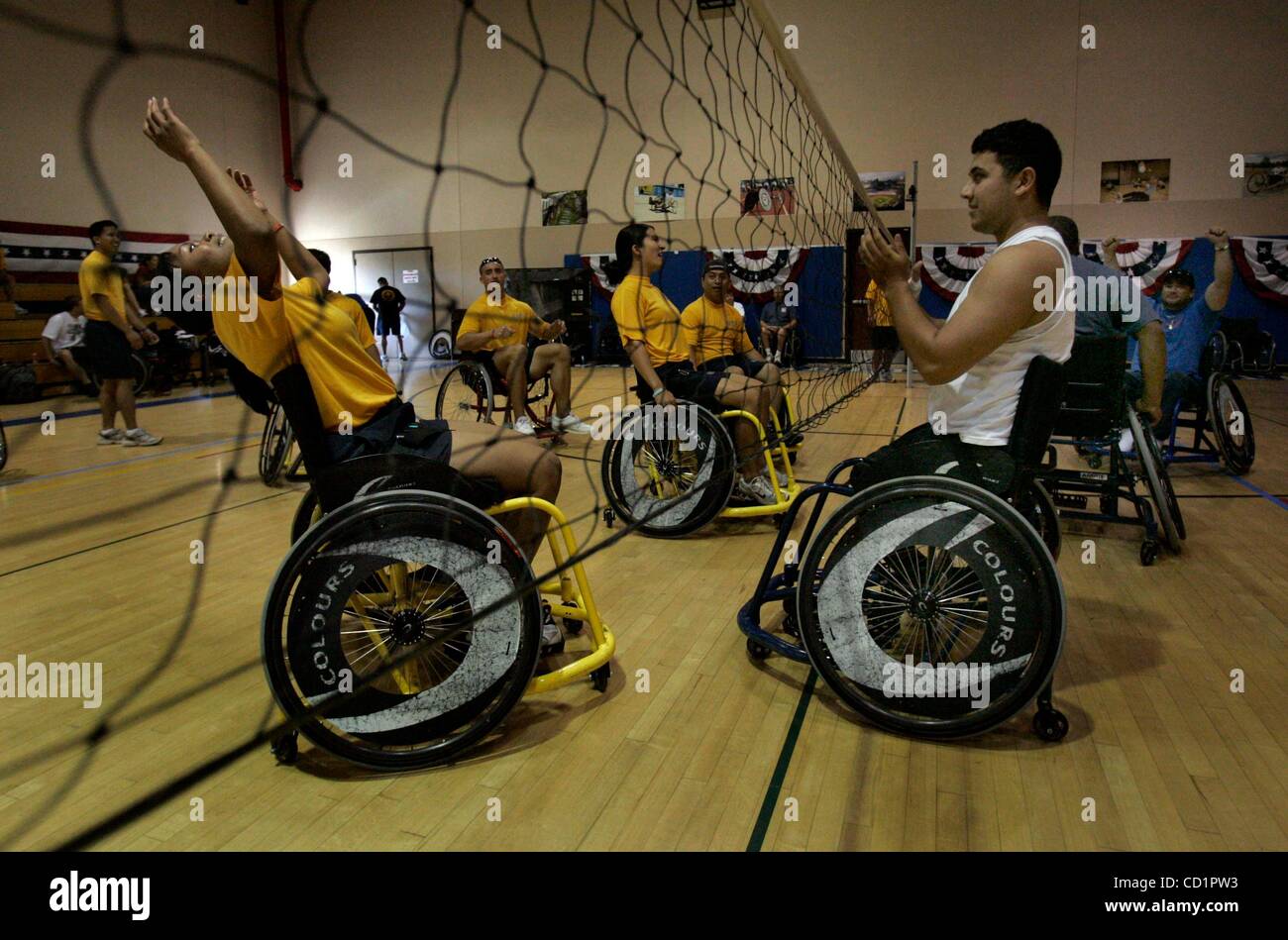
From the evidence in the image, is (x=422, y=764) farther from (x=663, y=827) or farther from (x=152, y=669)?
(x=152, y=669)

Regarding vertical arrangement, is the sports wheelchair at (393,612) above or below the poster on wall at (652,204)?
below

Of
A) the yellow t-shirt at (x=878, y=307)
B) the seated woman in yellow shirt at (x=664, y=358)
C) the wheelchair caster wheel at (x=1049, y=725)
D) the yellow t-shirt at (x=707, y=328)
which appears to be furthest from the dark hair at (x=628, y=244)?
the yellow t-shirt at (x=878, y=307)

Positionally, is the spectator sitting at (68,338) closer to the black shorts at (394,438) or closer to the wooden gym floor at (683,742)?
the wooden gym floor at (683,742)

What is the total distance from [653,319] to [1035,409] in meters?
2.13

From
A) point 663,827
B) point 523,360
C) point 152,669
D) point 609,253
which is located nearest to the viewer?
point 663,827

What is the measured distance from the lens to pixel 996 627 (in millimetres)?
1641

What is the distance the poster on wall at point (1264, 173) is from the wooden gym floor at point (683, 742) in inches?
331

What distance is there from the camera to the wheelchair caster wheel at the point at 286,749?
1677 mm

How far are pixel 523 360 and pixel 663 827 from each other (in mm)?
4230

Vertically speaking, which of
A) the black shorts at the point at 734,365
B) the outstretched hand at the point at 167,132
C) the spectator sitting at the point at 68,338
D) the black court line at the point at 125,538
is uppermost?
the outstretched hand at the point at 167,132

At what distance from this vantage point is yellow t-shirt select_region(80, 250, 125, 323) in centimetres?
331

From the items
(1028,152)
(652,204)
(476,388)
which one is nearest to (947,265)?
(652,204)
